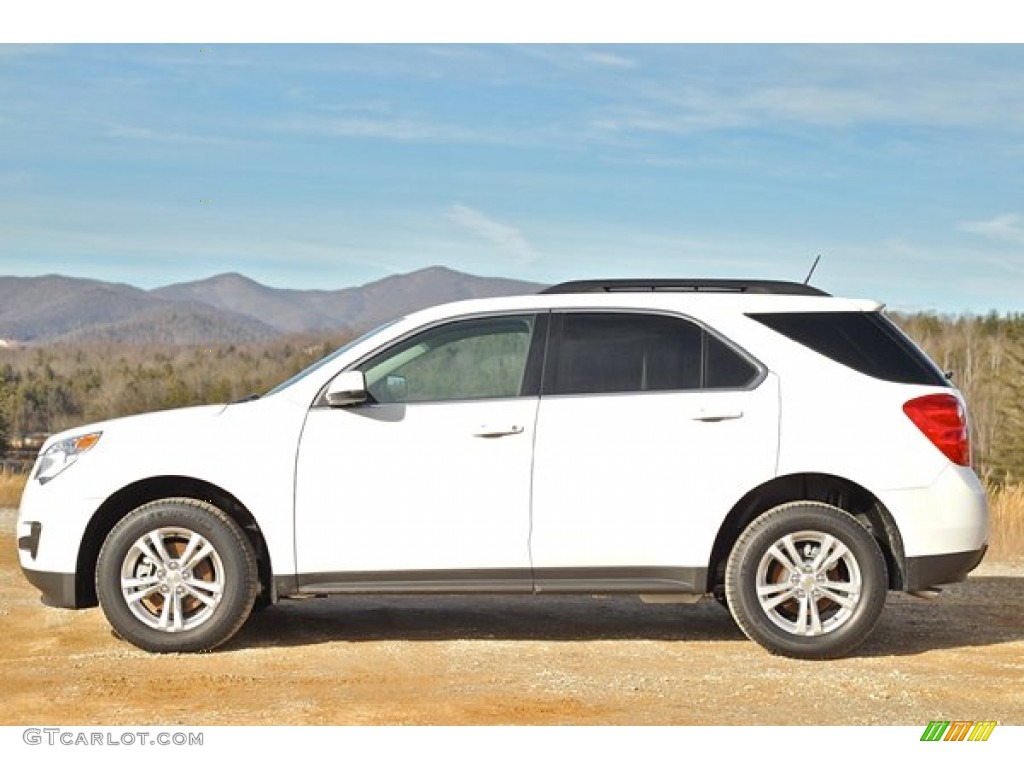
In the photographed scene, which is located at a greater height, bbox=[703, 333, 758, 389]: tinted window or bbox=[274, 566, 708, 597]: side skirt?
bbox=[703, 333, 758, 389]: tinted window

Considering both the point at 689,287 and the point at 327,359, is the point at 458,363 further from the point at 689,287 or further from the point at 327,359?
the point at 689,287

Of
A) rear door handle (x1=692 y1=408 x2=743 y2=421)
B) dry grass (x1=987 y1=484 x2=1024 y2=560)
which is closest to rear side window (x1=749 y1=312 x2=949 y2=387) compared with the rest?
rear door handle (x1=692 y1=408 x2=743 y2=421)

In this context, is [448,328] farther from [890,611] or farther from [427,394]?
[890,611]

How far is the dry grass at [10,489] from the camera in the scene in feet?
71.3

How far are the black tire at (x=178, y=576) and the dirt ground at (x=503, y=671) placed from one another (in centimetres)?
15

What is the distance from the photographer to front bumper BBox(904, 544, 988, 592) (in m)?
8.03

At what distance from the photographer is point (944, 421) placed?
8.05m

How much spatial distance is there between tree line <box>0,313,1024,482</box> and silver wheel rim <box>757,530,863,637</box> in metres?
79.0

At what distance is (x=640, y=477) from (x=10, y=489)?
17.1 meters

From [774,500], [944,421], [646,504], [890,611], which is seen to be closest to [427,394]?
[646,504]

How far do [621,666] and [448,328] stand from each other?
205 centimetres

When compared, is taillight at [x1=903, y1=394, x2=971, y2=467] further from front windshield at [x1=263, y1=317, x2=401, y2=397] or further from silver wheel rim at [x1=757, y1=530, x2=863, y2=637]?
front windshield at [x1=263, y1=317, x2=401, y2=397]

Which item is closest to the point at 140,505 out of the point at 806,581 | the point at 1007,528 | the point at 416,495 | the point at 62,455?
the point at 62,455

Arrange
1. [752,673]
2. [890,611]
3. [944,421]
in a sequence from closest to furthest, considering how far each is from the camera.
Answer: [752,673]
[944,421]
[890,611]
